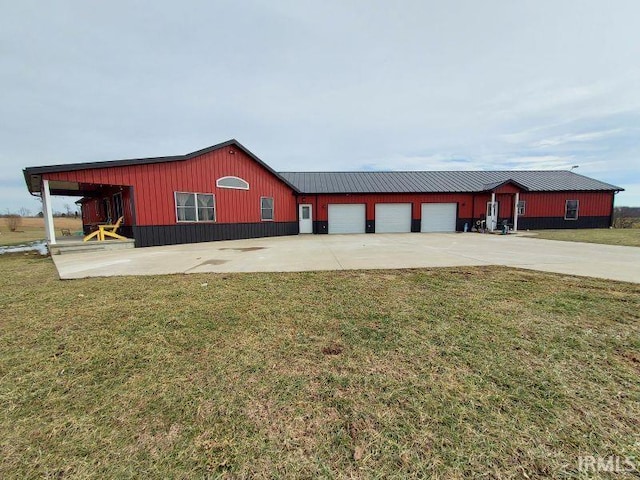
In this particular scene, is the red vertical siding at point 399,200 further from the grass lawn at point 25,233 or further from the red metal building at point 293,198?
the grass lawn at point 25,233

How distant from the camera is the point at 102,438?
185cm

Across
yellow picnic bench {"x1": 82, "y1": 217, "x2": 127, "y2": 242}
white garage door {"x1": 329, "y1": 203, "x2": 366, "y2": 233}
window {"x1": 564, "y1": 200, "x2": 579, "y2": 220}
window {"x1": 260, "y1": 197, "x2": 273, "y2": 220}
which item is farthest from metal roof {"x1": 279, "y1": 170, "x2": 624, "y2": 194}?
yellow picnic bench {"x1": 82, "y1": 217, "x2": 127, "y2": 242}

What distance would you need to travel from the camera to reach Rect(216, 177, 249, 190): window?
575 inches

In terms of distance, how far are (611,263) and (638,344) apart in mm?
5881

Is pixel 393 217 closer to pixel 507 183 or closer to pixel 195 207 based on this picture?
pixel 507 183

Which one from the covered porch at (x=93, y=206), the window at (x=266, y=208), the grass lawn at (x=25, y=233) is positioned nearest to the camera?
the covered porch at (x=93, y=206)

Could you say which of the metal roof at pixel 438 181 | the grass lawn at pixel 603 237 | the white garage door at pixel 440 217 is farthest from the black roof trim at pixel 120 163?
the grass lawn at pixel 603 237

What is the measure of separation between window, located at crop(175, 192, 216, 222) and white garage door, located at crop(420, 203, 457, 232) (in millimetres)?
14730

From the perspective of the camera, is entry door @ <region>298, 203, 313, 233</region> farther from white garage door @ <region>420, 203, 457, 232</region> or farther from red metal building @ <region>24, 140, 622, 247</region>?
white garage door @ <region>420, 203, 457, 232</region>

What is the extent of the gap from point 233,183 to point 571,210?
24.5 metres

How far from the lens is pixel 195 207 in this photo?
13750mm

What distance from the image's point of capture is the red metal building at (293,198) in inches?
488

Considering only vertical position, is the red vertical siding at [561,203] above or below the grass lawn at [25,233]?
above

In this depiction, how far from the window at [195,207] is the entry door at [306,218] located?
677 cm
